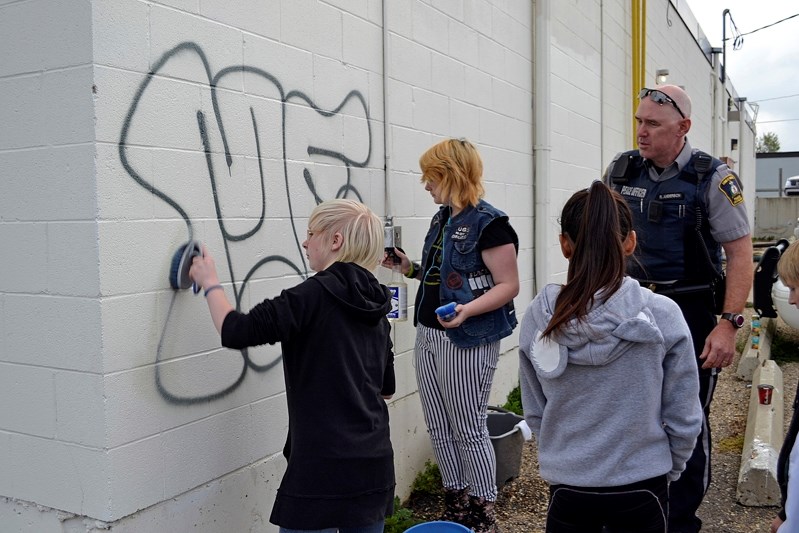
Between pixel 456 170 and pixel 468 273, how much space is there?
Result: 19.2 inches

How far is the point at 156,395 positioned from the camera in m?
2.63

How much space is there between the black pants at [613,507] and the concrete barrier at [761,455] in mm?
2095

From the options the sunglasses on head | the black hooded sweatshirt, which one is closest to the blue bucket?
the black hooded sweatshirt

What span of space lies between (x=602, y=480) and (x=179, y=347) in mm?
1507

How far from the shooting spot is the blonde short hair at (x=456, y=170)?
3.57 metres

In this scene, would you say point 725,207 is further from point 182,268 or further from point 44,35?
point 44,35

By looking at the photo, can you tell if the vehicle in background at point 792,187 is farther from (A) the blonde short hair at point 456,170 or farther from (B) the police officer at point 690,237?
(A) the blonde short hair at point 456,170

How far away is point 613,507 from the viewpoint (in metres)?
2.30

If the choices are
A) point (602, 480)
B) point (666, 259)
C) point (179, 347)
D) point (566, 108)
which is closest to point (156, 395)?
point (179, 347)

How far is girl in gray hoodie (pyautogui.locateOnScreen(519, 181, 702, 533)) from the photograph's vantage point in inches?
89.2

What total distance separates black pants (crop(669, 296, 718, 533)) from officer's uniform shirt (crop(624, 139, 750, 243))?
0.33 m

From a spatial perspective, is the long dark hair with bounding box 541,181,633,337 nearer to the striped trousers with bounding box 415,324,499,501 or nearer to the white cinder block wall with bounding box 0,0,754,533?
the white cinder block wall with bounding box 0,0,754,533


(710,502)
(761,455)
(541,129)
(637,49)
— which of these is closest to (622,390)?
(710,502)

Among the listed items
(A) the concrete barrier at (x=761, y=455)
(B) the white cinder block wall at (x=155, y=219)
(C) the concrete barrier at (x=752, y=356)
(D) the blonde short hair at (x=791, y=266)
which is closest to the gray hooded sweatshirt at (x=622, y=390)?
(D) the blonde short hair at (x=791, y=266)
